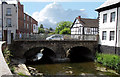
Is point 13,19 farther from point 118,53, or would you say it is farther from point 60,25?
point 60,25

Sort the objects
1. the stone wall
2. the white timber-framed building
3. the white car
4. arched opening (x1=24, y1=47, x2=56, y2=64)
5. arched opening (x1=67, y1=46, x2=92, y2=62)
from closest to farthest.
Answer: the white timber-framed building, the stone wall, arched opening (x1=24, y1=47, x2=56, y2=64), the white car, arched opening (x1=67, y1=46, x2=92, y2=62)

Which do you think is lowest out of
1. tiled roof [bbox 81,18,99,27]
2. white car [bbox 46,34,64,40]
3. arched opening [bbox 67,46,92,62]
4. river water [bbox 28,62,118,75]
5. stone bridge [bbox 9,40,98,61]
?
river water [bbox 28,62,118,75]

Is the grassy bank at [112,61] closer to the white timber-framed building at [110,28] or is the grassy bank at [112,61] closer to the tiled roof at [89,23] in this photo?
the white timber-framed building at [110,28]

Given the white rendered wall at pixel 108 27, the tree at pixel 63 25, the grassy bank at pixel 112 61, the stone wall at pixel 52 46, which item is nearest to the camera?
the grassy bank at pixel 112 61

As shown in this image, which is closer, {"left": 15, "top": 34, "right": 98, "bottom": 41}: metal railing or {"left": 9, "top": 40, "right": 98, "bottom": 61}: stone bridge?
{"left": 9, "top": 40, "right": 98, "bottom": 61}: stone bridge

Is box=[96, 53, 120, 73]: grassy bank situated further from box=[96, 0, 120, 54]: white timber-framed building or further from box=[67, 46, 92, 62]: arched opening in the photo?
box=[67, 46, 92, 62]: arched opening

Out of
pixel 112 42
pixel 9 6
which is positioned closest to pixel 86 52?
pixel 112 42

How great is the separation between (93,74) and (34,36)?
10.9m

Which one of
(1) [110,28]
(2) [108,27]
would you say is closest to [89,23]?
(2) [108,27]

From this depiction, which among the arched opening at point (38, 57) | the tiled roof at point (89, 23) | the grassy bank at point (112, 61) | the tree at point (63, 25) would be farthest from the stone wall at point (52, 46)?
the tree at point (63, 25)

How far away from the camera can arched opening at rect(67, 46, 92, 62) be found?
2309 cm

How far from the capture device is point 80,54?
27.3m

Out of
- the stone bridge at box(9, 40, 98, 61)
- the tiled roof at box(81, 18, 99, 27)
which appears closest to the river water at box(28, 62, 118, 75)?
the stone bridge at box(9, 40, 98, 61)

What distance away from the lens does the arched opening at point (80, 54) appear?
23.1 metres
